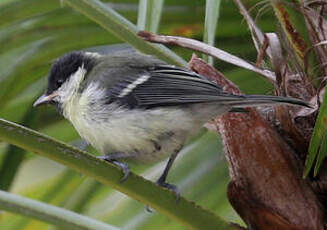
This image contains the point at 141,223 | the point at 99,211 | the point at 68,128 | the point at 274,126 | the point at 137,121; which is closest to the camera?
the point at 274,126

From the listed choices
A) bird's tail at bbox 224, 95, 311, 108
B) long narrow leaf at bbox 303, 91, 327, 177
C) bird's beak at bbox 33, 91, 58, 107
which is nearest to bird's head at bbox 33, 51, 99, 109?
bird's beak at bbox 33, 91, 58, 107

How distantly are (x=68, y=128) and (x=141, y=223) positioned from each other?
47 cm

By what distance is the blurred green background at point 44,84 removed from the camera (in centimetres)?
252

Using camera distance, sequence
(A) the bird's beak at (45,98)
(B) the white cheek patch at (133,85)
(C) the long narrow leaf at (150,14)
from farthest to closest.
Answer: (A) the bird's beak at (45,98) < (B) the white cheek patch at (133,85) < (C) the long narrow leaf at (150,14)

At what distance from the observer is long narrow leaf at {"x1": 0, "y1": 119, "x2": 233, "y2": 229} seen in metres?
1.67

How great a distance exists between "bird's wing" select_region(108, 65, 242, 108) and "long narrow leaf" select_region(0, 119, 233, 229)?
0.42 meters

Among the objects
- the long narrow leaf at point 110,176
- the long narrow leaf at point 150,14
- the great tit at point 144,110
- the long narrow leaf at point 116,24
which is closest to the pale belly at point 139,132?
the great tit at point 144,110

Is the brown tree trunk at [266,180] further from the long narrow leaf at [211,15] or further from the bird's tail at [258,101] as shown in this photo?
the long narrow leaf at [211,15]

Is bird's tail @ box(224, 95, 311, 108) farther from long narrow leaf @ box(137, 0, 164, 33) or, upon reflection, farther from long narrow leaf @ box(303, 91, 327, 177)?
long narrow leaf @ box(137, 0, 164, 33)

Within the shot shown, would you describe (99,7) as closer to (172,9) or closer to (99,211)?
(172,9)

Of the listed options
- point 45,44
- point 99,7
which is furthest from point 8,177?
point 99,7

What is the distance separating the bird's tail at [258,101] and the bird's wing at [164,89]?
1.9 inches

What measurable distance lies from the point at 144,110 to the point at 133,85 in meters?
0.13

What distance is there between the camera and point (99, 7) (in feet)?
7.13
